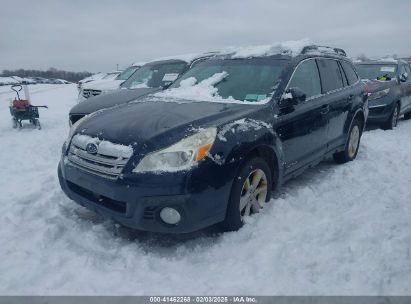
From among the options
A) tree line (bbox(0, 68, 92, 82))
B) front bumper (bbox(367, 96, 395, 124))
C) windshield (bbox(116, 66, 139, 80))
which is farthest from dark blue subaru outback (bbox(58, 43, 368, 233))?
tree line (bbox(0, 68, 92, 82))

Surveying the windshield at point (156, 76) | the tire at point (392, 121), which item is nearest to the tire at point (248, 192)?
the windshield at point (156, 76)

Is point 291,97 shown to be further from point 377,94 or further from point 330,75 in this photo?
point 377,94

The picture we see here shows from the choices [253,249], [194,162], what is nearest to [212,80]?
[194,162]

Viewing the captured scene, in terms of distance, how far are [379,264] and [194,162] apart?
171 cm

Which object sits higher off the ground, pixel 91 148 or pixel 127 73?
pixel 127 73

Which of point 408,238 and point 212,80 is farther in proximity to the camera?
point 212,80

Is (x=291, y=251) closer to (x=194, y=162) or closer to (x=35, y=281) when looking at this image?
(x=194, y=162)

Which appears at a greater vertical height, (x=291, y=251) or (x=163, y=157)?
(x=163, y=157)

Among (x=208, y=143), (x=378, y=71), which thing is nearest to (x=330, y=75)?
(x=208, y=143)

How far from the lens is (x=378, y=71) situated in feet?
33.3

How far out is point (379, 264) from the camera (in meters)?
2.99

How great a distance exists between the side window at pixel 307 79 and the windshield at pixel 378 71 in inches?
227

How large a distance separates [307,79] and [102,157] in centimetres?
275

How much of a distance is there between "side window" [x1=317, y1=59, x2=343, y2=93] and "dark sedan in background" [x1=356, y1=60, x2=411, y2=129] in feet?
13.1
